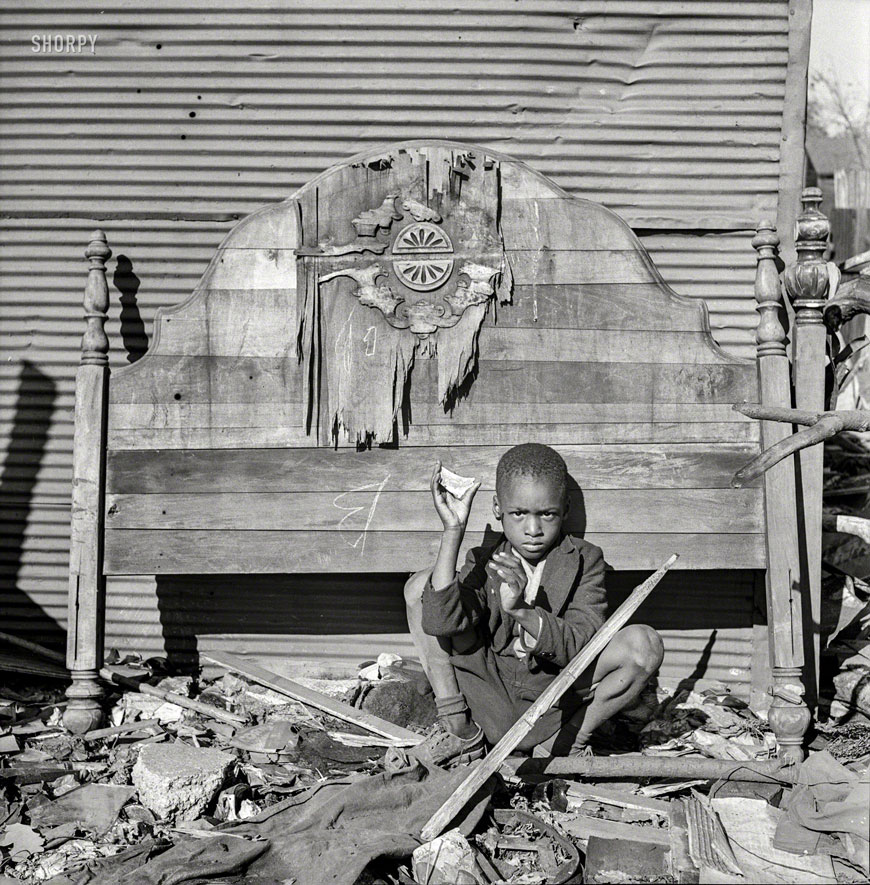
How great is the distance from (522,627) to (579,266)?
5.91ft

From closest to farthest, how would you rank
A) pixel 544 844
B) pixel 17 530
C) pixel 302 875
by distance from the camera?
pixel 302 875 → pixel 544 844 → pixel 17 530

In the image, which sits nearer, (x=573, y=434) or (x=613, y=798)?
(x=613, y=798)

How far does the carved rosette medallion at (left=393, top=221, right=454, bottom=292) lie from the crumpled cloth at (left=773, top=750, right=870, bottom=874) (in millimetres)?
2584

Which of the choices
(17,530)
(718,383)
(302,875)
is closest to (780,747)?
(718,383)

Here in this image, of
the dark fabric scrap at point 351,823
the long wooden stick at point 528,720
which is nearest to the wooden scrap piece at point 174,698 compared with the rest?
the dark fabric scrap at point 351,823

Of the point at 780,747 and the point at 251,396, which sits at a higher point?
the point at 251,396

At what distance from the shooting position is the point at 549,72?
4.82 metres

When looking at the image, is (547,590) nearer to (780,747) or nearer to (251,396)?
(780,747)

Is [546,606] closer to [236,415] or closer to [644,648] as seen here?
[644,648]

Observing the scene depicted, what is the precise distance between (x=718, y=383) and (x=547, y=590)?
135 cm

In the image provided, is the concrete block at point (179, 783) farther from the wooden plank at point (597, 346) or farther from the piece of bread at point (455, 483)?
the wooden plank at point (597, 346)

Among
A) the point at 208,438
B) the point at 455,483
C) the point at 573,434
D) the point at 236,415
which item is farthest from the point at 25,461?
the point at 573,434

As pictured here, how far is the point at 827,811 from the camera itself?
10.3ft

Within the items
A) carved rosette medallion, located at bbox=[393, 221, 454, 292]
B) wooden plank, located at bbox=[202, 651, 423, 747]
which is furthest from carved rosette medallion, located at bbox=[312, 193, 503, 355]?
wooden plank, located at bbox=[202, 651, 423, 747]
